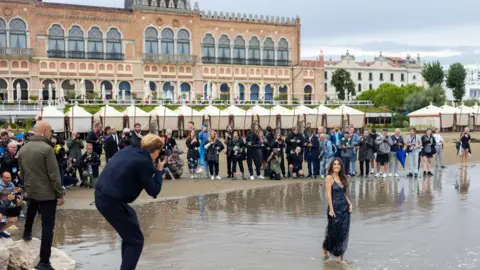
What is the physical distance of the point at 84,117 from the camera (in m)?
33.3

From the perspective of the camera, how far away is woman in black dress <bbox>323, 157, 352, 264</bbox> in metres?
7.93

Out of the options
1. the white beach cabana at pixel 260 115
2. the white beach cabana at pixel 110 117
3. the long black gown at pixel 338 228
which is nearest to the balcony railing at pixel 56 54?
the white beach cabana at pixel 110 117

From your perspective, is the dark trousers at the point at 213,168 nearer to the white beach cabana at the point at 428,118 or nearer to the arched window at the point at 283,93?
the white beach cabana at the point at 428,118

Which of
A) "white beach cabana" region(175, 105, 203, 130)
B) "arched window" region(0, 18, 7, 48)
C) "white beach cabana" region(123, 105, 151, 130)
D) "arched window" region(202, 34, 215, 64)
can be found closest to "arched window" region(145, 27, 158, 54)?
"arched window" region(202, 34, 215, 64)

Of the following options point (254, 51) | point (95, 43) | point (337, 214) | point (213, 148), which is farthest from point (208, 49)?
point (337, 214)

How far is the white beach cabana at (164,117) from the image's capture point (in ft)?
118

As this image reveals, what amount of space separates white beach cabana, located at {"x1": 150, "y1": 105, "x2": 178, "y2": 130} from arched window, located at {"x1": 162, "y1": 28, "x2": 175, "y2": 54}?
26.4 m

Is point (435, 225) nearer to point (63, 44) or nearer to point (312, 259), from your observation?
point (312, 259)

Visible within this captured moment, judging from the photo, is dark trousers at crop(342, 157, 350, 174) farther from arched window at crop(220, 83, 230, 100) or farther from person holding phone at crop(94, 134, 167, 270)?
arched window at crop(220, 83, 230, 100)

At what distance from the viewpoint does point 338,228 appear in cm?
794

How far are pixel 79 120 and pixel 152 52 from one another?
2886cm

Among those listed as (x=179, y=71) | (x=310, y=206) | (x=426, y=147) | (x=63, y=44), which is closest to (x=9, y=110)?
(x=63, y=44)

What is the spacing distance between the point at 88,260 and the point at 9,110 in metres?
37.4

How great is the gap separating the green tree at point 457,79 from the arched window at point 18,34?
46.6 m
